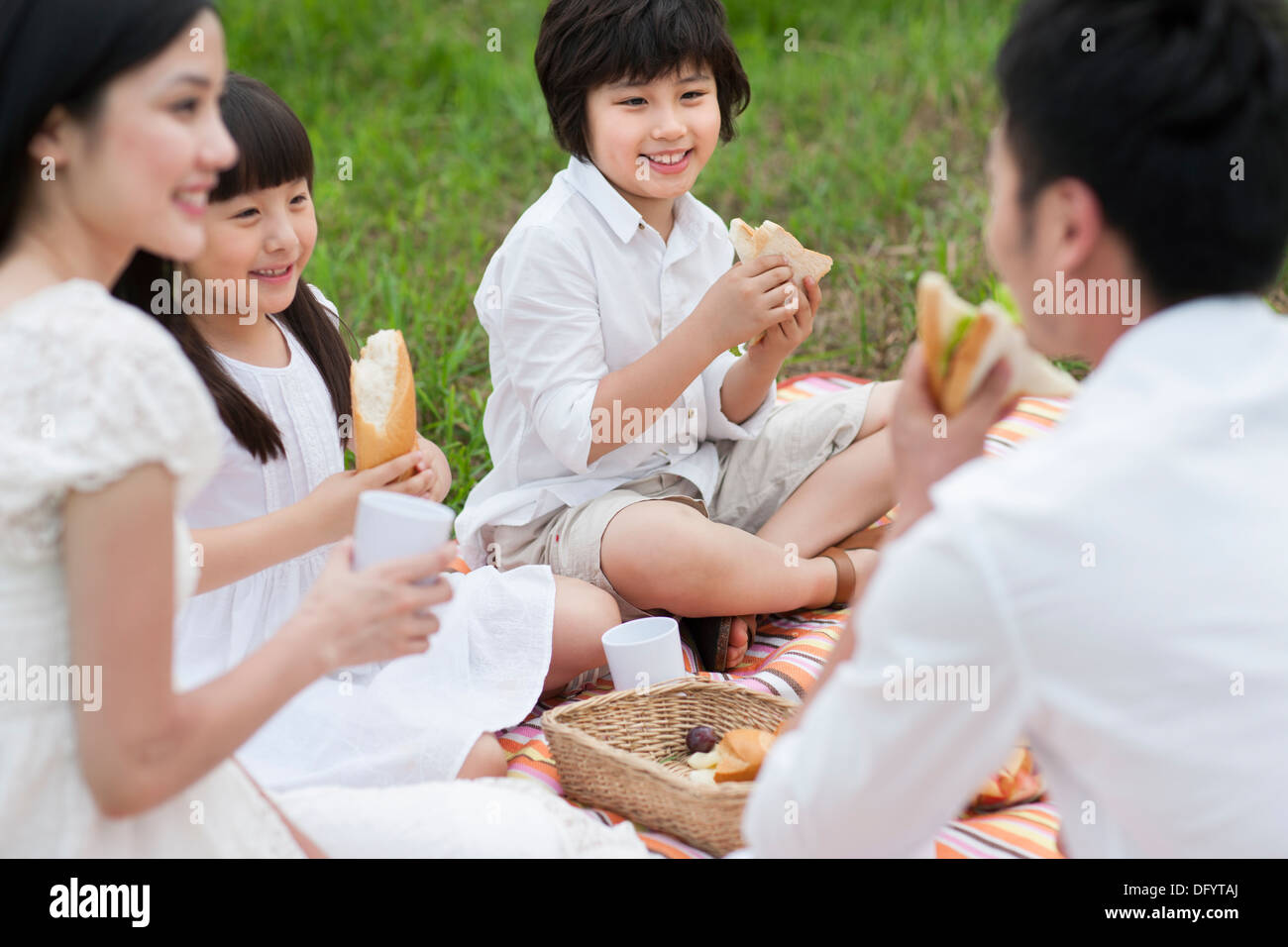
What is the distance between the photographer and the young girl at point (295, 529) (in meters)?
2.22

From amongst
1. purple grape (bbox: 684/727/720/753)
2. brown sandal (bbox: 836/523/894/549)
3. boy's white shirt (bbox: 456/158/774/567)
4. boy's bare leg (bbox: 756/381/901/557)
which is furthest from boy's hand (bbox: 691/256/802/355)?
purple grape (bbox: 684/727/720/753)

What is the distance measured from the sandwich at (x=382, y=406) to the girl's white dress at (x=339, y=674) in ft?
0.94

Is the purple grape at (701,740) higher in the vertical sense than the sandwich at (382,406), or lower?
lower

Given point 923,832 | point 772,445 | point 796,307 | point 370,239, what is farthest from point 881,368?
point 923,832

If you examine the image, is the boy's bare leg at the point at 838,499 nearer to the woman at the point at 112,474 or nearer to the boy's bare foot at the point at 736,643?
the boy's bare foot at the point at 736,643

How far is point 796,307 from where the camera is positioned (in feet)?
9.20

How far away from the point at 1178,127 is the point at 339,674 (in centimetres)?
170

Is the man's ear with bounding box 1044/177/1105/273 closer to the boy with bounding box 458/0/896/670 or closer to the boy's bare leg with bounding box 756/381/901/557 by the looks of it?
the boy with bounding box 458/0/896/670

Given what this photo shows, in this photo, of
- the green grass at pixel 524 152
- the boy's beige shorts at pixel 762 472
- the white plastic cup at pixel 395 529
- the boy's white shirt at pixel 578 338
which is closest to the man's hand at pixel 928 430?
the white plastic cup at pixel 395 529

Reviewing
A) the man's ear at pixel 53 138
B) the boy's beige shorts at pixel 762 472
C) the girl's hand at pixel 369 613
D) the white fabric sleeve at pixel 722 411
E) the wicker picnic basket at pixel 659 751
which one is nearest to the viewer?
the man's ear at pixel 53 138

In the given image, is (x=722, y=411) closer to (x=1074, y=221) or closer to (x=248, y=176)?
(x=248, y=176)

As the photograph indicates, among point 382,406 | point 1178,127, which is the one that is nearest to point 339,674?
point 382,406

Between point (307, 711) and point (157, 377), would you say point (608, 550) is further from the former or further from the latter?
point (157, 377)

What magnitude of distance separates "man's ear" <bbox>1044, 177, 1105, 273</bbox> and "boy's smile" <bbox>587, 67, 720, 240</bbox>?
1.56 meters
